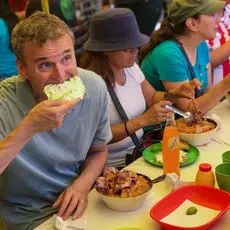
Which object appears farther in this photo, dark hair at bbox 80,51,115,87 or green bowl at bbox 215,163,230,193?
dark hair at bbox 80,51,115,87

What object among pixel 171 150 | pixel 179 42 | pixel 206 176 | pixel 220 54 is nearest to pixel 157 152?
pixel 171 150

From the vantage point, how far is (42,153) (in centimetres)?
175

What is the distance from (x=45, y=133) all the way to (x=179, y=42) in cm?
131

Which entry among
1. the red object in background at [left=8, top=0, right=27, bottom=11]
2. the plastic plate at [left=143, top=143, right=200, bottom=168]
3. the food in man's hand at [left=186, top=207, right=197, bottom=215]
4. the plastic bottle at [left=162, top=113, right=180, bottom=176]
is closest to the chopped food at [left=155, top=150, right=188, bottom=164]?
the plastic plate at [left=143, top=143, right=200, bottom=168]

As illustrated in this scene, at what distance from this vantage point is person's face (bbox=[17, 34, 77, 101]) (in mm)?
1606

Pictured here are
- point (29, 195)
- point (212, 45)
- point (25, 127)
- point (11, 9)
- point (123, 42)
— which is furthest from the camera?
point (11, 9)

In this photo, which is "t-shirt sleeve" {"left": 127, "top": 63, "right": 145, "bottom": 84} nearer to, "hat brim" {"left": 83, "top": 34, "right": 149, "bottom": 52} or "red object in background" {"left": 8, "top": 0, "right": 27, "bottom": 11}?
"hat brim" {"left": 83, "top": 34, "right": 149, "bottom": 52}

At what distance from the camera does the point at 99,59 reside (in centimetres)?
233

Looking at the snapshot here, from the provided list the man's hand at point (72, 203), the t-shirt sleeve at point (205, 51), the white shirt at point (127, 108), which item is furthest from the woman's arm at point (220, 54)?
the man's hand at point (72, 203)

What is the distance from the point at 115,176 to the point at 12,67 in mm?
2277

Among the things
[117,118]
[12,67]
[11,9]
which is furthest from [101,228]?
[11,9]

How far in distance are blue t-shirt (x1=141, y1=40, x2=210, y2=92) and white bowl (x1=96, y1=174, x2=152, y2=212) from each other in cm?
116

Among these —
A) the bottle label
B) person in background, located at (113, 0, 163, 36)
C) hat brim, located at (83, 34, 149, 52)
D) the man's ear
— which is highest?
the man's ear

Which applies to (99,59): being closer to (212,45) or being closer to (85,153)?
(85,153)
